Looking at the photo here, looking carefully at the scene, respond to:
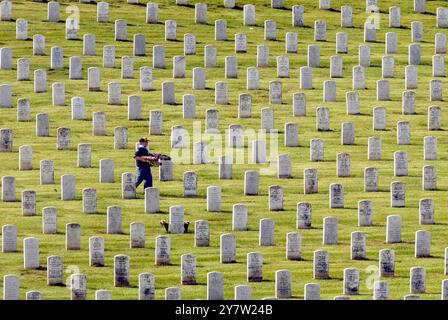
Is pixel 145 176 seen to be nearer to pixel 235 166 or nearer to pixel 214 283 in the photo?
pixel 235 166

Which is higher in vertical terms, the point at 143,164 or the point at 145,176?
the point at 143,164

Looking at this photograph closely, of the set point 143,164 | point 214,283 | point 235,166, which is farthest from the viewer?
point 235,166

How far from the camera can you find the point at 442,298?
120 ft

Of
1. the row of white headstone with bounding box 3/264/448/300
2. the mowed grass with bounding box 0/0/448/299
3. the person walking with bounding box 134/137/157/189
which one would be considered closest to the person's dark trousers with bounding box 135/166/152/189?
the person walking with bounding box 134/137/157/189

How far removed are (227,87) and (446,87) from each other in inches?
223

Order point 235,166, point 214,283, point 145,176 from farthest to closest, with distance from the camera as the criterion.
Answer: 1. point 235,166
2. point 145,176
3. point 214,283

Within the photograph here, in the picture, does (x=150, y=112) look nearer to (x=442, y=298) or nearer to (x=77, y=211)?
(x=77, y=211)

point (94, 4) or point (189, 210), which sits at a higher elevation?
point (94, 4)

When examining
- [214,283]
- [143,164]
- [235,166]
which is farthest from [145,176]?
[214,283]

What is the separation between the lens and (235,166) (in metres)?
45.5

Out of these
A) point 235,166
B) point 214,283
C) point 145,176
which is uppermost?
point 235,166

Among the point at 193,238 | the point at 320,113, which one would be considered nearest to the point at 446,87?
the point at 320,113

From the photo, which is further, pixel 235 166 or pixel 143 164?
pixel 235 166

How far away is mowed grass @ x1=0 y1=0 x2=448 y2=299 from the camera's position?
128 feet
